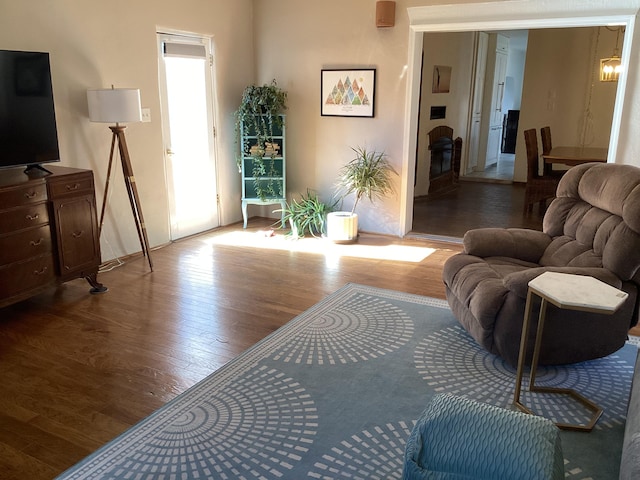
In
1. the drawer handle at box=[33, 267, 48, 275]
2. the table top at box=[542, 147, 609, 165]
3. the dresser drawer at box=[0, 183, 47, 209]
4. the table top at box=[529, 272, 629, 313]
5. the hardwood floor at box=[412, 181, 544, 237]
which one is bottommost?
the hardwood floor at box=[412, 181, 544, 237]

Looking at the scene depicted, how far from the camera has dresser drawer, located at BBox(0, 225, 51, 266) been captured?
3.43 metres

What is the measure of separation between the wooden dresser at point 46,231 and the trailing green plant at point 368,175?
8.67ft

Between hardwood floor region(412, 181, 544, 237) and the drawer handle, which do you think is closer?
the drawer handle

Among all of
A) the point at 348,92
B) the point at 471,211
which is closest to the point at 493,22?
the point at 348,92

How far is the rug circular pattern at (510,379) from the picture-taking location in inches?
104

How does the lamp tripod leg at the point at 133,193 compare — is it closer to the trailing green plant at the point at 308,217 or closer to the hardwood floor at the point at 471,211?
the trailing green plant at the point at 308,217

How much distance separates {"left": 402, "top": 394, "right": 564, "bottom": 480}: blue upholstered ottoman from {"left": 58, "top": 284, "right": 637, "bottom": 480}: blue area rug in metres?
0.52

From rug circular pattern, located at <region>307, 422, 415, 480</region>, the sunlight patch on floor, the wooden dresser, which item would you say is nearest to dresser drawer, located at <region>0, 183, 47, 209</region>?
the wooden dresser

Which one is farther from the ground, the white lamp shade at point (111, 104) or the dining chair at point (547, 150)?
the white lamp shade at point (111, 104)

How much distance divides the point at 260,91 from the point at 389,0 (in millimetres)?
1596

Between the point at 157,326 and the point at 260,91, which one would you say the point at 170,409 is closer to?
the point at 157,326

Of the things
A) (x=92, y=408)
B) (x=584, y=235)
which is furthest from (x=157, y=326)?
(x=584, y=235)

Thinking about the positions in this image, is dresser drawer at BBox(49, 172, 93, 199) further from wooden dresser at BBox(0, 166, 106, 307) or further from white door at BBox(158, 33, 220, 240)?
white door at BBox(158, 33, 220, 240)

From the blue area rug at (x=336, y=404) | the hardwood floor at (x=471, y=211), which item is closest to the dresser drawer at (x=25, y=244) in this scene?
the blue area rug at (x=336, y=404)
